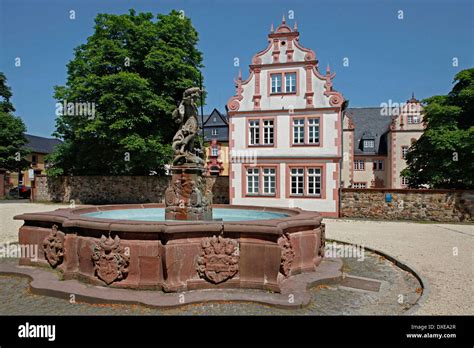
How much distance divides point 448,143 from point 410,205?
4.39 meters

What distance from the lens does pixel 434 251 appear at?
10.9 metres

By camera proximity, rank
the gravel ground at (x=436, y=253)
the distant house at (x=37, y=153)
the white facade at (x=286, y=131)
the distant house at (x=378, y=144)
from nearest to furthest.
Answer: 1. the gravel ground at (x=436, y=253)
2. the white facade at (x=286, y=131)
3. the distant house at (x=378, y=144)
4. the distant house at (x=37, y=153)

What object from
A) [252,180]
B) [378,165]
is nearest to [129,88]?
[252,180]

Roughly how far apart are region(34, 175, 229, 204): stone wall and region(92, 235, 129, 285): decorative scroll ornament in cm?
2126

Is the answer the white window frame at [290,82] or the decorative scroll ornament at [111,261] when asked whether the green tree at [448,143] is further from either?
the decorative scroll ornament at [111,261]

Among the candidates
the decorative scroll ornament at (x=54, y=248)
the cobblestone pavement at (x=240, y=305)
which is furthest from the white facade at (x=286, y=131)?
the decorative scroll ornament at (x=54, y=248)

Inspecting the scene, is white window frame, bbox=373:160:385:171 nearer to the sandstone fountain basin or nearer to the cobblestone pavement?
the cobblestone pavement

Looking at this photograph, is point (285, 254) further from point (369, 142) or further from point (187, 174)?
point (369, 142)

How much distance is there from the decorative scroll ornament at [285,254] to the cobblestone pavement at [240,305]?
0.63m

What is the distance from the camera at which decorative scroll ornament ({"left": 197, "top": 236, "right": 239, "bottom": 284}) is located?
19.7 feet

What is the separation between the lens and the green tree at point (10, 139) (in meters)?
35.5
